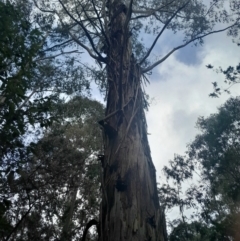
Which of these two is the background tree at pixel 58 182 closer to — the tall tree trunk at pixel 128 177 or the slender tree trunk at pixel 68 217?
the slender tree trunk at pixel 68 217

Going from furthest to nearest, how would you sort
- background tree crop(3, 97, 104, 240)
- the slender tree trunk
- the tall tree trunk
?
1. the slender tree trunk
2. background tree crop(3, 97, 104, 240)
3. the tall tree trunk

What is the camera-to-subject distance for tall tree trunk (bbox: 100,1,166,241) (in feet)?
5.27

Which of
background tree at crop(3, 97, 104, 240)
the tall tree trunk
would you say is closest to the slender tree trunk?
background tree at crop(3, 97, 104, 240)

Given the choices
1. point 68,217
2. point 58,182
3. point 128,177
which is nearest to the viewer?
point 128,177

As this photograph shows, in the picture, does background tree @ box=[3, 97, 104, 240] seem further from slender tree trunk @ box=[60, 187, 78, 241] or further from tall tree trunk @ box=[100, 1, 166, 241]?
tall tree trunk @ box=[100, 1, 166, 241]

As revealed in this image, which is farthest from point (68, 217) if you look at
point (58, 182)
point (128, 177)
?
point (128, 177)

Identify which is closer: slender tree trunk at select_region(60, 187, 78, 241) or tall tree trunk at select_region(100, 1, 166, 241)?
tall tree trunk at select_region(100, 1, 166, 241)

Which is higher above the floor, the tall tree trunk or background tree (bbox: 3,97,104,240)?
background tree (bbox: 3,97,104,240)

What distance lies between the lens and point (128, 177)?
186 centimetres

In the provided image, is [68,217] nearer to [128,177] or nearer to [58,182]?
[58,182]

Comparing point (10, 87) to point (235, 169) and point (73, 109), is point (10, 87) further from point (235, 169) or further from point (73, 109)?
point (235, 169)

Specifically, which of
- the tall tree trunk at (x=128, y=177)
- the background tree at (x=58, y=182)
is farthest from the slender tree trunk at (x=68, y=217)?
the tall tree trunk at (x=128, y=177)

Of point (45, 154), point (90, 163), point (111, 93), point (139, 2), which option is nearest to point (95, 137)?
point (90, 163)

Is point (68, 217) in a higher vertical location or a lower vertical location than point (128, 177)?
higher
